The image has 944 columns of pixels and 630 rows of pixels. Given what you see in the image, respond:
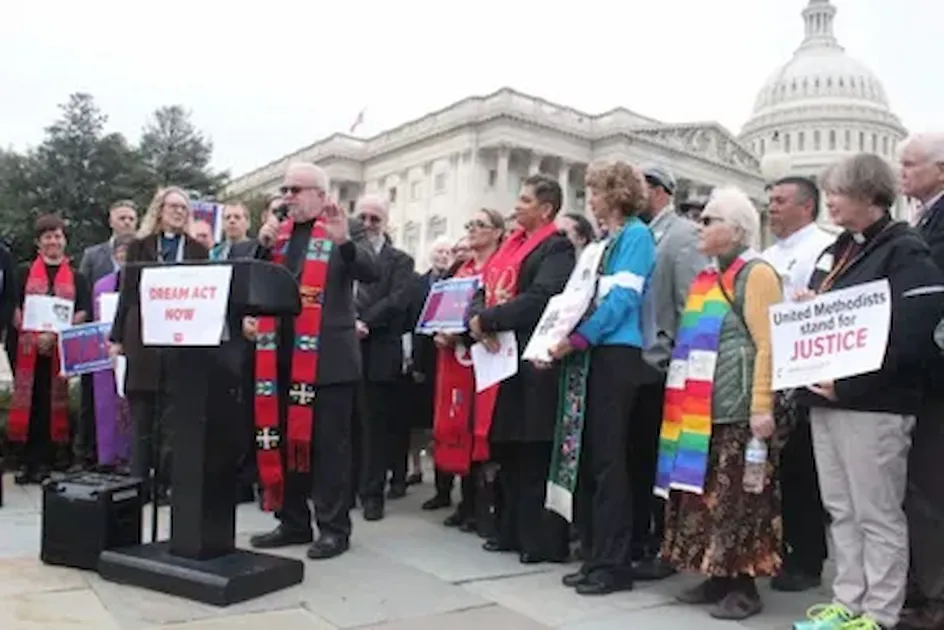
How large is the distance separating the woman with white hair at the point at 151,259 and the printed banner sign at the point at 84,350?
0.82 metres

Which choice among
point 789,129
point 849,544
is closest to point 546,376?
point 849,544

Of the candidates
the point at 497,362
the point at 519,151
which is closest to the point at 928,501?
the point at 497,362

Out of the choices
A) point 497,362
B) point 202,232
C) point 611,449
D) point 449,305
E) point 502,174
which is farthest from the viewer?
point 502,174

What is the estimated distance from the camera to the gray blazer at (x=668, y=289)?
4.83 meters

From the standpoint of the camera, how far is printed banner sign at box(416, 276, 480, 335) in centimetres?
584

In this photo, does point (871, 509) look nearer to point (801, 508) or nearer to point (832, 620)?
point (832, 620)

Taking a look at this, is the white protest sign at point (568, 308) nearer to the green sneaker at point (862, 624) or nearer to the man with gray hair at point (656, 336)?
the man with gray hair at point (656, 336)

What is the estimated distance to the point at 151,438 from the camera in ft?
20.9

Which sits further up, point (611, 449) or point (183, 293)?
point (183, 293)

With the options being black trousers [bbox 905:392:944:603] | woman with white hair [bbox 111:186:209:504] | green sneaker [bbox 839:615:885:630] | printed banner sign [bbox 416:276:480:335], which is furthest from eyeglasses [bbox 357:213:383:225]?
green sneaker [bbox 839:615:885:630]

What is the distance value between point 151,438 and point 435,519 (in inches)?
77.3

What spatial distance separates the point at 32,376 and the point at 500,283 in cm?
435

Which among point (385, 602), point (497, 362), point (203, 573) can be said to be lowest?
point (385, 602)

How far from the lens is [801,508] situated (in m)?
5.03
